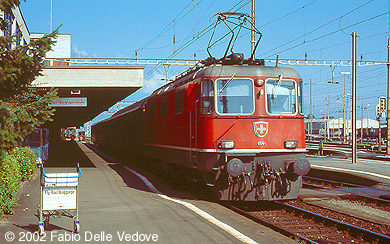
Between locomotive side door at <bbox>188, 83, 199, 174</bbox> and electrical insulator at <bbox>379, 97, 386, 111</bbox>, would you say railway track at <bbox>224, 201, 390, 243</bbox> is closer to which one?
locomotive side door at <bbox>188, 83, 199, 174</bbox>

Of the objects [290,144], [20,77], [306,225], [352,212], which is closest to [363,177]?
[352,212]

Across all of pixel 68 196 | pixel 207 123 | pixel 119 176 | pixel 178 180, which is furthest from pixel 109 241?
pixel 119 176

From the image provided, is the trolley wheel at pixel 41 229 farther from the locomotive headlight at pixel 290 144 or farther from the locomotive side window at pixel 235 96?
the locomotive headlight at pixel 290 144

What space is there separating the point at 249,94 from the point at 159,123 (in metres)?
5.24

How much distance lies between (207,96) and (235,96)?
716mm

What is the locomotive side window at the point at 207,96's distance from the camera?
1130cm

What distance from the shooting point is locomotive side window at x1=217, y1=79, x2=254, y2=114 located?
11273 mm

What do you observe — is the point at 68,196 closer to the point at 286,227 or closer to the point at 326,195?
the point at 286,227

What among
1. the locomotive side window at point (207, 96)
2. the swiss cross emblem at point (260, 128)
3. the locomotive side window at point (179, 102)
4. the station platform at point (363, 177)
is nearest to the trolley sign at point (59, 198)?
the locomotive side window at point (207, 96)

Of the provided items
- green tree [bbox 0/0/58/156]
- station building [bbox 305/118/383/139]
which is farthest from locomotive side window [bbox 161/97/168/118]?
station building [bbox 305/118/383/139]

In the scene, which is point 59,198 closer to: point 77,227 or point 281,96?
point 77,227

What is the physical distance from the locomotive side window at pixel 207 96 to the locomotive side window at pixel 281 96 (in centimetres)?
145

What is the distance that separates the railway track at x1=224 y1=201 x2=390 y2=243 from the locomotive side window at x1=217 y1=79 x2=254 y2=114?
2.48 m

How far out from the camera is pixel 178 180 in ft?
50.2
